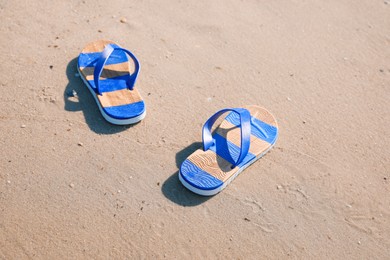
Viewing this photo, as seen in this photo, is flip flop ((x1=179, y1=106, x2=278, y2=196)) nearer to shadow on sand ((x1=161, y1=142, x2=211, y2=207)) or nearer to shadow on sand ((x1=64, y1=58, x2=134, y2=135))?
shadow on sand ((x1=161, y1=142, x2=211, y2=207))

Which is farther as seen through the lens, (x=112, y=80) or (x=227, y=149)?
(x=112, y=80)

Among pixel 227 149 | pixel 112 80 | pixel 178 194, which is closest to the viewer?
pixel 178 194

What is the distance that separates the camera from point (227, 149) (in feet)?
9.22

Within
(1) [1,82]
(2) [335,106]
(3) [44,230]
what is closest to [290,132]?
(2) [335,106]

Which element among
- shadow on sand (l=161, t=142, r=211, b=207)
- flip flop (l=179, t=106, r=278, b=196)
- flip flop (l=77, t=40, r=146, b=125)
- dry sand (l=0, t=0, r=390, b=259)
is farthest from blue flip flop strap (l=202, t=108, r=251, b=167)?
flip flop (l=77, t=40, r=146, b=125)

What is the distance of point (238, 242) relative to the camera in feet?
8.11

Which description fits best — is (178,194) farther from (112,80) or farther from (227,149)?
(112,80)

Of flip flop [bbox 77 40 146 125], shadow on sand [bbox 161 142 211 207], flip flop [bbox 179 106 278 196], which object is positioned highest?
flip flop [bbox 179 106 278 196]

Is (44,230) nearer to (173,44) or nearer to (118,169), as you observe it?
(118,169)

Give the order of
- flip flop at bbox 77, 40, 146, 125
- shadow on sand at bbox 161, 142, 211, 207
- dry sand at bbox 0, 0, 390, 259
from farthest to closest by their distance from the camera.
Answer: flip flop at bbox 77, 40, 146, 125 → shadow on sand at bbox 161, 142, 211, 207 → dry sand at bbox 0, 0, 390, 259

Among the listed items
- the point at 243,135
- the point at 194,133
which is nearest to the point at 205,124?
the point at 194,133

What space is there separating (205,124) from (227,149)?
0.20 meters

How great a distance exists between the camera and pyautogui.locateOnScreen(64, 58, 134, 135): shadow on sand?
2.91m

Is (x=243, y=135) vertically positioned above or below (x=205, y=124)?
above
